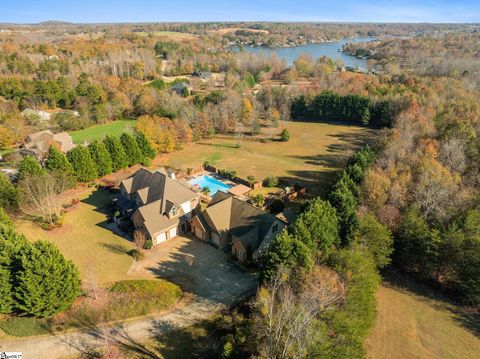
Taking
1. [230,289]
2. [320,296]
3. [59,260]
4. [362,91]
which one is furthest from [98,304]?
[362,91]

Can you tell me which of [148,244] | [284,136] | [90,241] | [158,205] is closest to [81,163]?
[90,241]

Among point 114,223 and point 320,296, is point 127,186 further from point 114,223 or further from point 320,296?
point 320,296

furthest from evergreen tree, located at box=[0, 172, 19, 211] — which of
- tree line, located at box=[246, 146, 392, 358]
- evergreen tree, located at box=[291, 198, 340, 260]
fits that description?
evergreen tree, located at box=[291, 198, 340, 260]

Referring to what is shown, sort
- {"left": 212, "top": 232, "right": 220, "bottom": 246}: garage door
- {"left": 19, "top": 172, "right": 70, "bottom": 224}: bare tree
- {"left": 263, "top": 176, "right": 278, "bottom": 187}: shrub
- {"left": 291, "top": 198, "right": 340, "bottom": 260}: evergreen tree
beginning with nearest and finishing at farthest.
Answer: {"left": 291, "top": 198, "right": 340, "bottom": 260}: evergreen tree, {"left": 212, "top": 232, "right": 220, "bottom": 246}: garage door, {"left": 19, "top": 172, "right": 70, "bottom": 224}: bare tree, {"left": 263, "top": 176, "right": 278, "bottom": 187}: shrub

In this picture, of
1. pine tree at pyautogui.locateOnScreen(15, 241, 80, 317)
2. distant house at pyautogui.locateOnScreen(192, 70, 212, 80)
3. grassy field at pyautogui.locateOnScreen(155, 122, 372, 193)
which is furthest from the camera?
distant house at pyautogui.locateOnScreen(192, 70, 212, 80)

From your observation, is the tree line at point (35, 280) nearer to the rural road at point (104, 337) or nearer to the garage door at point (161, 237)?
the rural road at point (104, 337)

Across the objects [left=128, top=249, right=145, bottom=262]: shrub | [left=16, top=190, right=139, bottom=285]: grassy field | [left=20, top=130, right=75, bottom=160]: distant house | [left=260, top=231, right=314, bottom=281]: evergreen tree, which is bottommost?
[left=16, top=190, right=139, bottom=285]: grassy field

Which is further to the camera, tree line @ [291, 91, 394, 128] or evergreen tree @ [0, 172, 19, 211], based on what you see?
tree line @ [291, 91, 394, 128]

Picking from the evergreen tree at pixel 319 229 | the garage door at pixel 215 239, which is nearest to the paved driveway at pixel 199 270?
the garage door at pixel 215 239

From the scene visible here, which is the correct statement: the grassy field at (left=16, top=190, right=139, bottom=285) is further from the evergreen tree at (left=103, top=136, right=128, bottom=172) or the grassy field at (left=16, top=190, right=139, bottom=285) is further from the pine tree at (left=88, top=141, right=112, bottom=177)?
the evergreen tree at (left=103, top=136, right=128, bottom=172)
